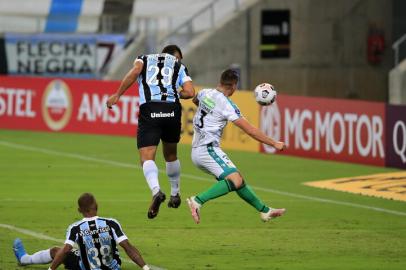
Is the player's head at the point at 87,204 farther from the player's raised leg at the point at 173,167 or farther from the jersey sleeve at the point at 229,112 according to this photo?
the player's raised leg at the point at 173,167

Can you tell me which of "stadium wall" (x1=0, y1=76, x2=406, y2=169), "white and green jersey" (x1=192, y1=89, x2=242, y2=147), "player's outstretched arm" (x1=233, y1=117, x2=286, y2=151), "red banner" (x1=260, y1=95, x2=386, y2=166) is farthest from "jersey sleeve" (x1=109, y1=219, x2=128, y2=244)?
"red banner" (x1=260, y1=95, x2=386, y2=166)

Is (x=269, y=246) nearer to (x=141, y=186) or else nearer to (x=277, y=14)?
(x=141, y=186)

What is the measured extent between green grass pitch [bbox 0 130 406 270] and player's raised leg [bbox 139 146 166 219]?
46cm

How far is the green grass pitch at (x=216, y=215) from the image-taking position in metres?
15.6

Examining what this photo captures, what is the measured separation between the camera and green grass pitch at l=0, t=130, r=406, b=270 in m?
15.6

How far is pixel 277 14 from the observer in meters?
42.7

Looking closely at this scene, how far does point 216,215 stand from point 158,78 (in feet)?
10.2

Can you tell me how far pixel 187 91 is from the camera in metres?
17.2

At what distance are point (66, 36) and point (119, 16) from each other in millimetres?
2890

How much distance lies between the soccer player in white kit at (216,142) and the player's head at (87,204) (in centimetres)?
359

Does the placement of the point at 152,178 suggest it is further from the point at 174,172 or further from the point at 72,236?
the point at 72,236

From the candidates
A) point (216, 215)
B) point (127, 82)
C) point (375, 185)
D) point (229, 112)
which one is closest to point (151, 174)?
point (127, 82)

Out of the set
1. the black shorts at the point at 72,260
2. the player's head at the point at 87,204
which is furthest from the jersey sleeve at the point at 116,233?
the black shorts at the point at 72,260

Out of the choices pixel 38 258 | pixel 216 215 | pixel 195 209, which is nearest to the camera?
pixel 38 258
